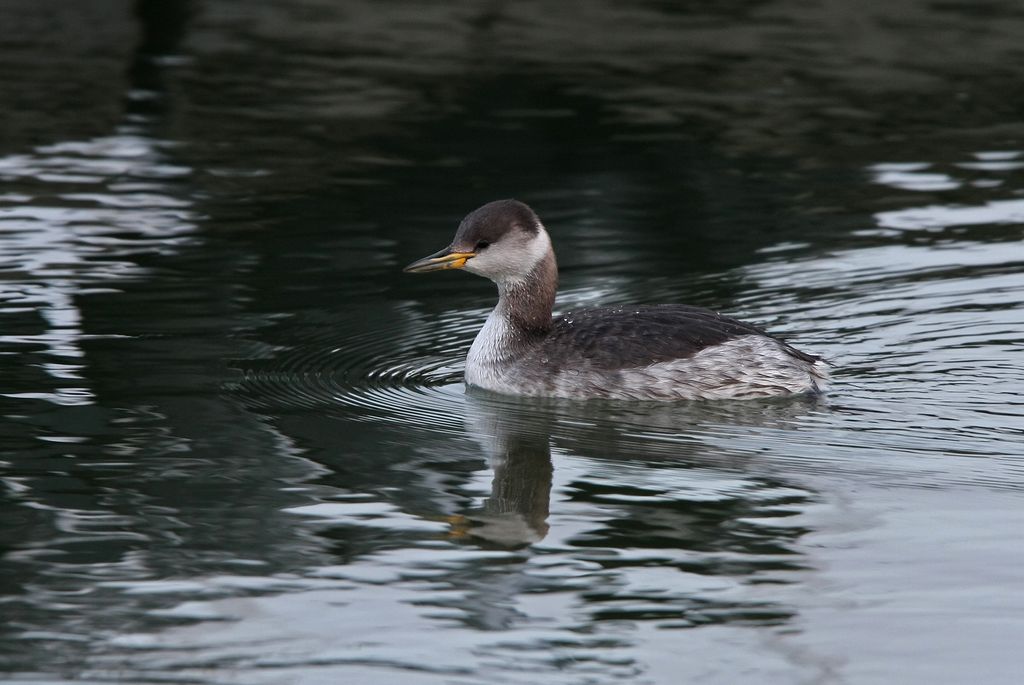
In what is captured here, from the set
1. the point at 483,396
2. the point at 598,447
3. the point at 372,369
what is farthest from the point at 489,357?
the point at 598,447

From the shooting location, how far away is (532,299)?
38.1 ft

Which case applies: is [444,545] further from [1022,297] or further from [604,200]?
[604,200]

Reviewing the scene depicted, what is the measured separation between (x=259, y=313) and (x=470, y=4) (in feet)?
46.9

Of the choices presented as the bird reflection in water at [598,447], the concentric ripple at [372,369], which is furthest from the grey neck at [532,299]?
the bird reflection in water at [598,447]

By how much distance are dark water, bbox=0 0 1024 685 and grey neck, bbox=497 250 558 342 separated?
61 centimetres

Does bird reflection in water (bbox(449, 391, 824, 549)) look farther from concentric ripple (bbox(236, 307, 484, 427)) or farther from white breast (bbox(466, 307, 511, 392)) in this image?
concentric ripple (bbox(236, 307, 484, 427))

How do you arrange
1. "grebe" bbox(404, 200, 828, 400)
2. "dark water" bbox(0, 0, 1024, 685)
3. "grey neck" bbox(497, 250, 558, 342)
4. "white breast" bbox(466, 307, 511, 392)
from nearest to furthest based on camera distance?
"dark water" bbox(0, 0, 1024, 685) → "grebe" bbox(404, 200, 828, 400) → "white breast" bbox(466, 307, 511, 392) → "grey neck" bbox(497, 250, 558, 342)

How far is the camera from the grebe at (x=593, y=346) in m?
10.9

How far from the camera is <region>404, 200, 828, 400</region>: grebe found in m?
10.9

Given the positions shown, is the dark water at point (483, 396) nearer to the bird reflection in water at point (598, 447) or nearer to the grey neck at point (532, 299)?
the bird reflection in water at point (598, 447)

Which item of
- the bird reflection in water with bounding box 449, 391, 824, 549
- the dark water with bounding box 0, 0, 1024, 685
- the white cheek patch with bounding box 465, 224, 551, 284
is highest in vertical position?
the white cheek patch with bounding box 465, 224, 551, 284

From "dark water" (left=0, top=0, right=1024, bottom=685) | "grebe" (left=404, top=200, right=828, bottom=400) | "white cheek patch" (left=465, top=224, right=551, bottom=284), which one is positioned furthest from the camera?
"white cheek patch" (left=465, top=224, right=551, bottom=284)

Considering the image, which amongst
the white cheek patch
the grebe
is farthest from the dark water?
the white cheek patch

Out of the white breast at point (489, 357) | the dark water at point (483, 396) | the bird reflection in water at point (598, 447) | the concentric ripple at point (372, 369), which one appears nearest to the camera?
the dark water at point (483, 396)
